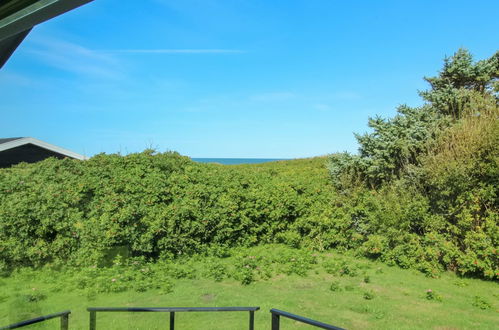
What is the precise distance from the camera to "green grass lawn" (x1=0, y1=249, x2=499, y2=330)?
402 cm

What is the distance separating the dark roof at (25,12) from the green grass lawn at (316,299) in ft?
10.1

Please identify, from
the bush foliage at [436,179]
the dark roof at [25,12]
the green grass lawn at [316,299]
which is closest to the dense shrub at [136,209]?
the green grass lawn at [316,299]

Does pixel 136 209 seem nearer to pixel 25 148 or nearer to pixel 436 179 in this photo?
pixel 436 179

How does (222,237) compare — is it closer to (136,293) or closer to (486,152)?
(136,293)

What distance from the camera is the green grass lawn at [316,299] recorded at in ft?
13.2

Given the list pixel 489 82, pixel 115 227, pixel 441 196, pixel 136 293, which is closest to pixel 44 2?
pixel 136 293

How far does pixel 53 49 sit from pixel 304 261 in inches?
254

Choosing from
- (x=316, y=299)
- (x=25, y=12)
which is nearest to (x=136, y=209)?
(x=316, y=299)

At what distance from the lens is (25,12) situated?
0.72 metres

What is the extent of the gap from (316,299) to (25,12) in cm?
531

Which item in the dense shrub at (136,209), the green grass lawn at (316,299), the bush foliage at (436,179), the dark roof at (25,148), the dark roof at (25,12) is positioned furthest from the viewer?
the dark roof at (25,148)

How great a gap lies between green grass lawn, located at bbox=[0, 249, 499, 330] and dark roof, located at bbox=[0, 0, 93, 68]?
309 cm

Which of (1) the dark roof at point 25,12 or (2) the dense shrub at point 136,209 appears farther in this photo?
(2) the dense shrub at point 136,209

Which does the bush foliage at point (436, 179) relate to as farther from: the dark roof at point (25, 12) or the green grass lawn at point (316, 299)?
the dark roof at point (25, 12)
